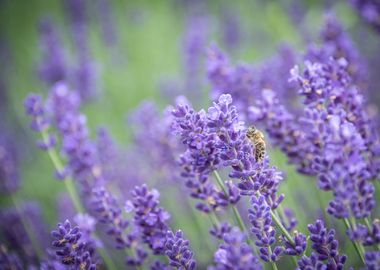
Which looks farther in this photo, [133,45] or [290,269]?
[133,45]

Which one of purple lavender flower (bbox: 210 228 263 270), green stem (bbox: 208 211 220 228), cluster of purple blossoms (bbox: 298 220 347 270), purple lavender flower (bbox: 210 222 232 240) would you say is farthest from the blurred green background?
purple lavender flower (bbox: 210 228 263 270)

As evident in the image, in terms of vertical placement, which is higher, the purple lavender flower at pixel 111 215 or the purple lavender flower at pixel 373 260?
the purple lavender flower at pixel 111 215

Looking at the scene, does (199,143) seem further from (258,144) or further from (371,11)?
(371,11)

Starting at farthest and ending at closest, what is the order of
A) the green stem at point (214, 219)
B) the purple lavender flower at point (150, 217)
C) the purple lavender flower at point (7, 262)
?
the purple lavender flower at point (7, 262)
the green stem at point (214, 219)
the purple lavender flower at point (150, 217)

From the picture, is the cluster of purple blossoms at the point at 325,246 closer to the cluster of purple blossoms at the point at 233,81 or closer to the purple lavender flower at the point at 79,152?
the cluster of purple blossoms at the point at 233,81

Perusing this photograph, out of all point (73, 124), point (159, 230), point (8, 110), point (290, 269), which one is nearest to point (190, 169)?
point (159, 230)

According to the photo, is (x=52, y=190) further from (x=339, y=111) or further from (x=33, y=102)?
(x=339, y=111)

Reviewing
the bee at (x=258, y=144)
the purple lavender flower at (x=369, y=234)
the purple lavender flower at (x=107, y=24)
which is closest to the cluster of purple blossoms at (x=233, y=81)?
the bee at (x=258, y=144)

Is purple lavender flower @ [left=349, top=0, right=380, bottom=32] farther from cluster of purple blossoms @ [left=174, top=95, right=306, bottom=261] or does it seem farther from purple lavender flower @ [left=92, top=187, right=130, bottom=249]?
purple lavender flower @ [left=92, top=187, right=130, bottom=249]
